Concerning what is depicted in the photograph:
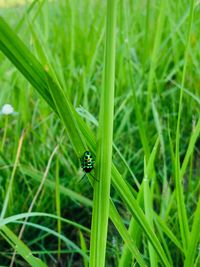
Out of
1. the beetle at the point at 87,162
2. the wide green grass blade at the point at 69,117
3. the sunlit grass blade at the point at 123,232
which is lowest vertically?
the sunlit grass blade at the point at 123,232

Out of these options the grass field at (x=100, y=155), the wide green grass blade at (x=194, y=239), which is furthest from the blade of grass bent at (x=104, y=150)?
the wide green grass blade at (x=194, y=239)

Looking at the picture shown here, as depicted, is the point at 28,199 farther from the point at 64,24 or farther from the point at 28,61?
the point at 64,24

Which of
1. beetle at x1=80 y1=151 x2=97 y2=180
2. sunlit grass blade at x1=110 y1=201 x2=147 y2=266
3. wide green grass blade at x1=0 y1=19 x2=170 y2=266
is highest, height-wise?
wide green grass blade at x1=0 y1=19 x2=170 y2=266

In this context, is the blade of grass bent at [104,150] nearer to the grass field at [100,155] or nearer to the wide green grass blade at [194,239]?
the grass field at [100,155]

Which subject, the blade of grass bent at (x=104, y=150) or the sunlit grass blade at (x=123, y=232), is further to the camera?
the sunlit grass blade at (x=123, y=232)

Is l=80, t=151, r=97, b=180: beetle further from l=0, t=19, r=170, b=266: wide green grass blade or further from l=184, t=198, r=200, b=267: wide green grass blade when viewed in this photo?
l=184, t=198, r=200, b=267: wide green grass blade

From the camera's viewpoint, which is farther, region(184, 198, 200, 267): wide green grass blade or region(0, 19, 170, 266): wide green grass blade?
region(184, 198, 200, 267): wide green grass blade

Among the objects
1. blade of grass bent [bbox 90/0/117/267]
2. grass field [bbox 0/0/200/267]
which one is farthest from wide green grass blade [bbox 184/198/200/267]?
blade of grass bent [bbox 90/0/117/267]

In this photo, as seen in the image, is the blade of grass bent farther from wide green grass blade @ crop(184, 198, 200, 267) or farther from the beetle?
wide green grass blade @ crop(184, 198, 200, 267)

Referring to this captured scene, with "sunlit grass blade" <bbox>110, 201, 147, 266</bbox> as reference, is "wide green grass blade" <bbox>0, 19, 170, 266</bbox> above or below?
above
